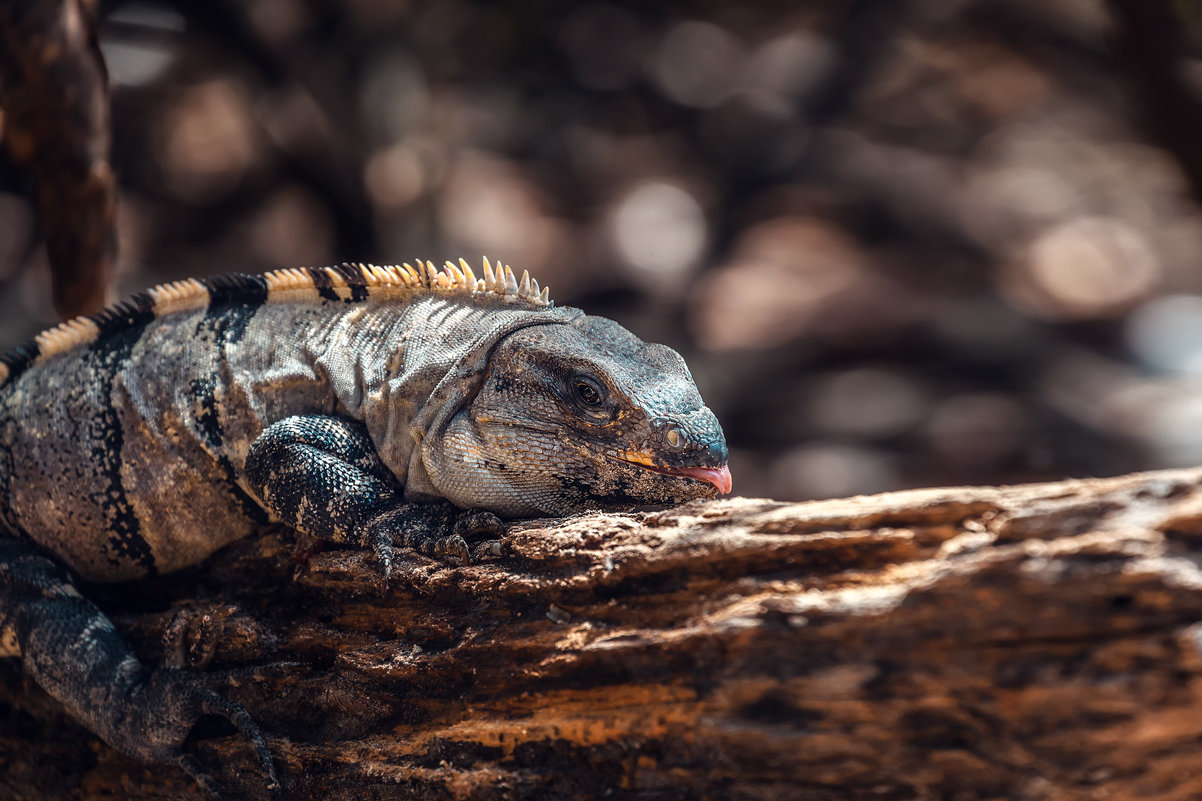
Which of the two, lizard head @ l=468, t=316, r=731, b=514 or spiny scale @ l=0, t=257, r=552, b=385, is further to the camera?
spiny scale @ l=0, t=257, r=552, b=385

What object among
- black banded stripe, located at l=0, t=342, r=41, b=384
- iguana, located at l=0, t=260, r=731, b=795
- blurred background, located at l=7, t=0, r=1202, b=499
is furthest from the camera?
blurred background, located at l=7, t=0, r=1202, b=499

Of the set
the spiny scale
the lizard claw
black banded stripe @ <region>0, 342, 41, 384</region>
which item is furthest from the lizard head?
black banded stripe @ <region>0, 342, 41, 384</region>

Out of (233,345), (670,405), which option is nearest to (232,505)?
(233,345)

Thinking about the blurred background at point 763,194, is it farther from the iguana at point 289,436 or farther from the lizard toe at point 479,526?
the lizard toe at point 479,526

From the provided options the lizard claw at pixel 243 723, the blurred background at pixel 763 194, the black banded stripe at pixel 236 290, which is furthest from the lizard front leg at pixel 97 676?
the blurred background at pixel 763 194

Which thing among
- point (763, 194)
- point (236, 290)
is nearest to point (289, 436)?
point (236, 290)

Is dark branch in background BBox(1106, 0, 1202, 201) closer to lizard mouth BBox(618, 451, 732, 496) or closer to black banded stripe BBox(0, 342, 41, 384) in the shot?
lizard mouth BBox(618, 451, 732, 496)

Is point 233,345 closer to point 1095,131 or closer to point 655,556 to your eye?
point 655,556
